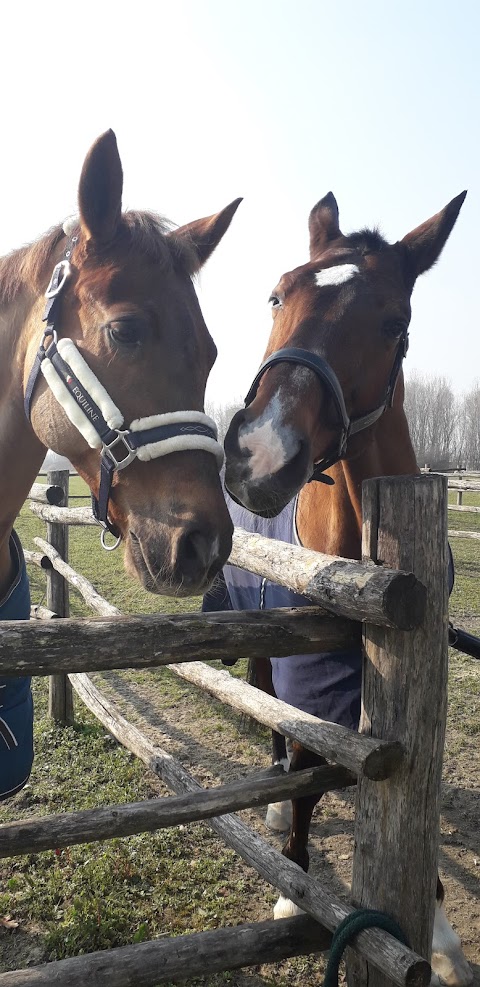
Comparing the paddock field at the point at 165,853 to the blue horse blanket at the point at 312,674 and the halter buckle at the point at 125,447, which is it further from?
the halter buckle at the point at 125,447

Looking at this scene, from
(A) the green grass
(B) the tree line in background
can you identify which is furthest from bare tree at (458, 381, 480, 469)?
(A) the green grass

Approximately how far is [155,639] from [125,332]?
89 centimetres

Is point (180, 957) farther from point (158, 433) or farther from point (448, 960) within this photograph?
point (158, 433)

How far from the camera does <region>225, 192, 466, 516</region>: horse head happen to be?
2143 millimetres

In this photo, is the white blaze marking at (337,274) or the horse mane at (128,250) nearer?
the horse mane at (128,250)

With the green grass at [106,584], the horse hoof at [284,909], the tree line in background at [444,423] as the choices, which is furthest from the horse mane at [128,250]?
the tree line in background at [444,423]

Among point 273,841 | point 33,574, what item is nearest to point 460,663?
point 273,841

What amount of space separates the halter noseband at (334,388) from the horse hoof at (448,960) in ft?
6.33

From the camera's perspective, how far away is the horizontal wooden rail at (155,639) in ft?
4.72

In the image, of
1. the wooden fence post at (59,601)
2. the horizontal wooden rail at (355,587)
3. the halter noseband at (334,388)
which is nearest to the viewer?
the horizontal wooden rail at (355,587)

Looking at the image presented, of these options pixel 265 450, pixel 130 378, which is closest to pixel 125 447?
pixel 130 378

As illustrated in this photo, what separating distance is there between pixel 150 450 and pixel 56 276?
2.33 ft

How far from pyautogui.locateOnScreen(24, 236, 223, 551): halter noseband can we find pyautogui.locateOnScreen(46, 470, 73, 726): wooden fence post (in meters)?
3.08

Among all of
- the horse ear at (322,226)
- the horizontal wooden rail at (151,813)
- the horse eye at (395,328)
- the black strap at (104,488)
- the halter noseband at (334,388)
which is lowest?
the horizontal wooden rail at (151,813)
